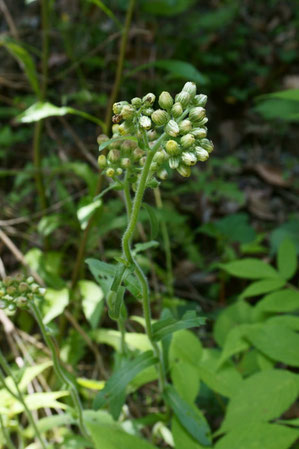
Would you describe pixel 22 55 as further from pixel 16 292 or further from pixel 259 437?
pixel 259 437

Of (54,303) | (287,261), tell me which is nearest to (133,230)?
(54,303)

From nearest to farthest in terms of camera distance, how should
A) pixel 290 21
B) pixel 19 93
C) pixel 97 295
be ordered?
pixel 97 295 → pixel 19 93 → pixel 290 21

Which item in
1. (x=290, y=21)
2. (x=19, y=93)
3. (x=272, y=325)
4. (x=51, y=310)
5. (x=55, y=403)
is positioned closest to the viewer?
(x=55, y=403)

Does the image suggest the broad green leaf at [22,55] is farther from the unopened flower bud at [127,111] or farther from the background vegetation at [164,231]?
the unopened flower bud at [127,111]

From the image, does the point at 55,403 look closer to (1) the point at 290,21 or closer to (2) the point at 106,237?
(2) the point at 106,237

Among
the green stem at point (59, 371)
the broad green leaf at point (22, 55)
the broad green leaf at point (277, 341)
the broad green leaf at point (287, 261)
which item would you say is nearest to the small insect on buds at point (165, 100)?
the green stem at point (59, 371)

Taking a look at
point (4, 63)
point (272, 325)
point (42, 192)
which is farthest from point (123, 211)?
point (4, 63)
